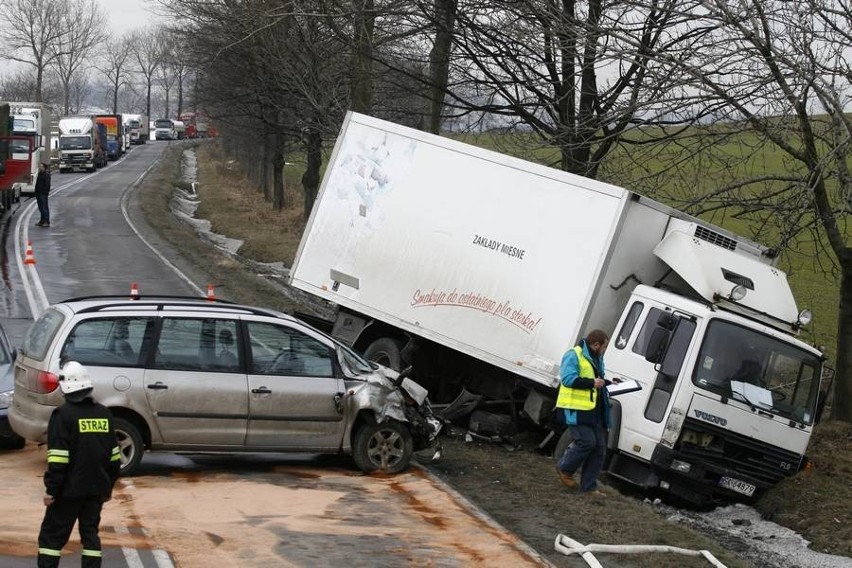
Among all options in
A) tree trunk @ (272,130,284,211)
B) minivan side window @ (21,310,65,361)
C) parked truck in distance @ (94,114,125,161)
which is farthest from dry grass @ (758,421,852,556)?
parked truck in distance @ (94,114,125,161)

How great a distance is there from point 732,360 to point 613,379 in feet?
4.10

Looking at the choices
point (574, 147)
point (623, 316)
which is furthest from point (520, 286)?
point (574, 147)

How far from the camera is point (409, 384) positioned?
478 inches

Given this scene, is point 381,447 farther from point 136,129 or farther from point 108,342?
point 136,129

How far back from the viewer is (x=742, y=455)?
12.0 metres

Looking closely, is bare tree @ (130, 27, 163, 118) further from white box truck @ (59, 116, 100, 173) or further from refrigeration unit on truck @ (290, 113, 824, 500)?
refrigeration unit on truck @ (290, 113, 824, 500)

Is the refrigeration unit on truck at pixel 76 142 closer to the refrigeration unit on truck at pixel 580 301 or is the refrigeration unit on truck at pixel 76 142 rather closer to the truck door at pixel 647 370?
the refrigeration unit on truck at pixel 580 301

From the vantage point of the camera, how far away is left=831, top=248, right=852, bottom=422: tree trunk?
49.7 ft

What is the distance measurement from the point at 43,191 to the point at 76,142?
103ft

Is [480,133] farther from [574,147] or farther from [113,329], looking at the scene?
[113,329]

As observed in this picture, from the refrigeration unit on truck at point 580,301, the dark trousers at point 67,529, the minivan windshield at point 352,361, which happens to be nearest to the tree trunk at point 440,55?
the refrigeration unit on truck at point 580,301

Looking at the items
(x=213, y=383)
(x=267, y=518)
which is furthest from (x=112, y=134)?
(x=267, y=518)

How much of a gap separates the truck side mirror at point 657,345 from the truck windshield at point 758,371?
1.22ft

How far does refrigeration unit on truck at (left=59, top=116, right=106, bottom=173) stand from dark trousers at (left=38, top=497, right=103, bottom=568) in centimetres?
6108
